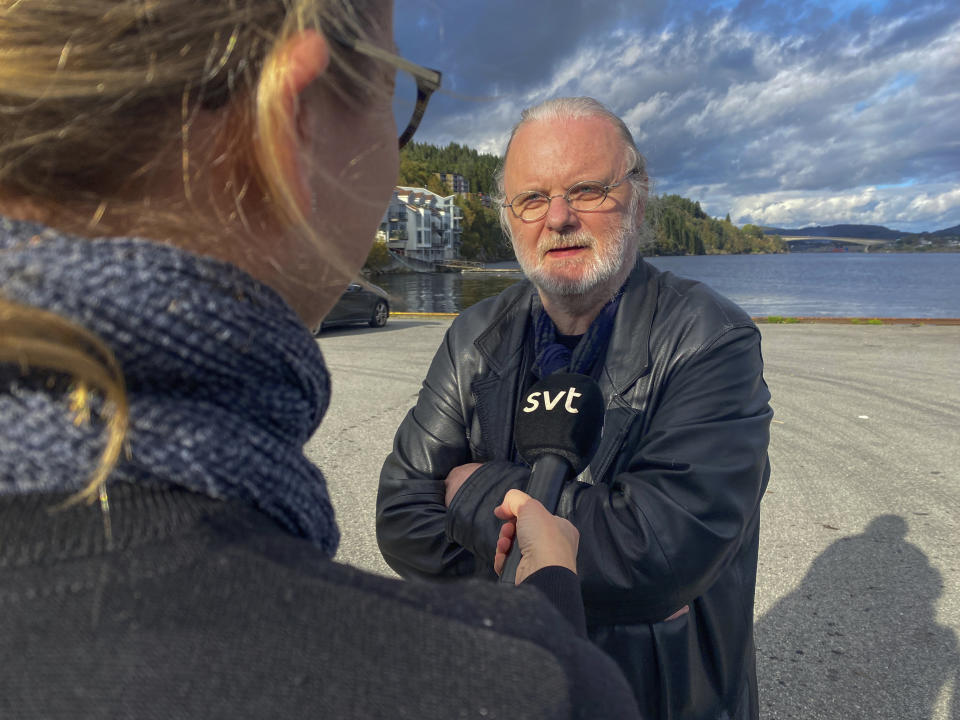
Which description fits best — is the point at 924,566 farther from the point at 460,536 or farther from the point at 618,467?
the point at 460,536

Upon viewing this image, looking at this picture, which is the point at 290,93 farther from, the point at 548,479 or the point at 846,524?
the point at 846,524

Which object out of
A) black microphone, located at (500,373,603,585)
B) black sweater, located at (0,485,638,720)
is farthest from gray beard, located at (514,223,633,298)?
black sweater, located at (0,485,638,720)

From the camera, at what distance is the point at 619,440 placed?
6.72 feet

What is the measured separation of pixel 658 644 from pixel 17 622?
5.28 ft

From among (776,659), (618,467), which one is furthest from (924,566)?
(618,467)

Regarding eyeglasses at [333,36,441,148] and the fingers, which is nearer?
eyeglasses at [333,36,441,148]

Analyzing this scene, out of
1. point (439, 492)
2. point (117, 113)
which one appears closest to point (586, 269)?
point (439, 492)

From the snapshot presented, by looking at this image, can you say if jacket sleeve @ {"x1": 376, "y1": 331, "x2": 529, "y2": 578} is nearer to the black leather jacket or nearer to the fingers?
the black leather jacket

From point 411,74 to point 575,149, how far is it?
193cm

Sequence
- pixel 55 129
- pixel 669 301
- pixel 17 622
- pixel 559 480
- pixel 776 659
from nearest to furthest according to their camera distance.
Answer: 1. pixel 17 622
2. pixel 55 129
3. pixel 559 480
4. pixel 669 301
5. pixel 776 659

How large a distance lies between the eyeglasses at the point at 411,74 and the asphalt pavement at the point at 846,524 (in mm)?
2843

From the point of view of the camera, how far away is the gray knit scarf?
2.04ft

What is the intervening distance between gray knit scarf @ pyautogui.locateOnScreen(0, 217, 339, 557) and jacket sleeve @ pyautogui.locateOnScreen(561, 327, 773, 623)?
1.16 meters

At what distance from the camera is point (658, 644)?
181 centimetres
